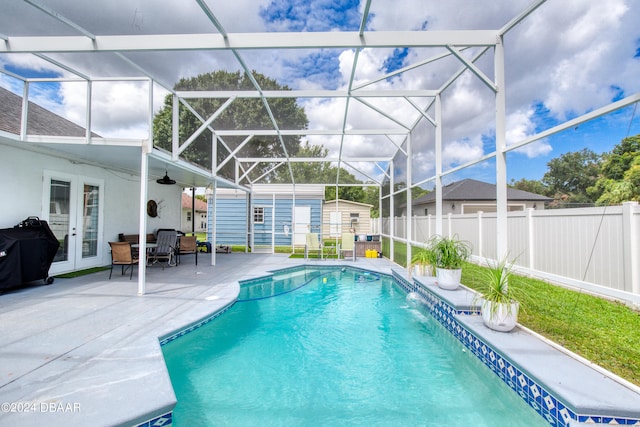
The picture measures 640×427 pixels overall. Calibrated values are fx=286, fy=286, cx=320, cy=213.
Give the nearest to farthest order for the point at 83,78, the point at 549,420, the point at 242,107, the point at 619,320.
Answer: the point at 549,420 < the point at 619,320 < the point at 83,78 < the point at 242,107

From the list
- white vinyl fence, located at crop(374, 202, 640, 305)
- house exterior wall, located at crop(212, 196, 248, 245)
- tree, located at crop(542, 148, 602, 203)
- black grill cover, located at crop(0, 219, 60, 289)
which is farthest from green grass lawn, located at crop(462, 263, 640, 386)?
house exterior wall, located at crop(212, 196, 248, 245)

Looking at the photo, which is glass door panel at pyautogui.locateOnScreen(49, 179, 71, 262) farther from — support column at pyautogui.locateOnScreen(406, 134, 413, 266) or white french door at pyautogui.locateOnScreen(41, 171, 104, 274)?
support column at pyautogui.locateOnScreen(406, 134, 413, 266)

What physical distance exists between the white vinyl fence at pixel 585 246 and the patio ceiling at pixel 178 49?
6.46 feet

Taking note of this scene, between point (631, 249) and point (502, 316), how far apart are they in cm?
123

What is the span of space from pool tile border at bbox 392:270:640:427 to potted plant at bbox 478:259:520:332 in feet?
0.85

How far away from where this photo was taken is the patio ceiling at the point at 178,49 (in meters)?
3.31

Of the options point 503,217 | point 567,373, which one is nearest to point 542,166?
point 503,217

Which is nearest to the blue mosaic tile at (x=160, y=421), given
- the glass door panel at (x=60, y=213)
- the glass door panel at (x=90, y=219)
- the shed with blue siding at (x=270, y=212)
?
the glass door panel at (x=60, y=213)

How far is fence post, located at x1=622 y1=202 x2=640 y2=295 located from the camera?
7.82 ft

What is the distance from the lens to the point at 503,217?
3.55 m

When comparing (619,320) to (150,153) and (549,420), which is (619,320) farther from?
(150,153)

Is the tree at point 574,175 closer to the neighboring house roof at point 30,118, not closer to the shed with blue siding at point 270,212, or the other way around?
the neighboring house roof at point 30,118

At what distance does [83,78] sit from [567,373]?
7580 mm

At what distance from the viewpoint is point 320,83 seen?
5.39m
